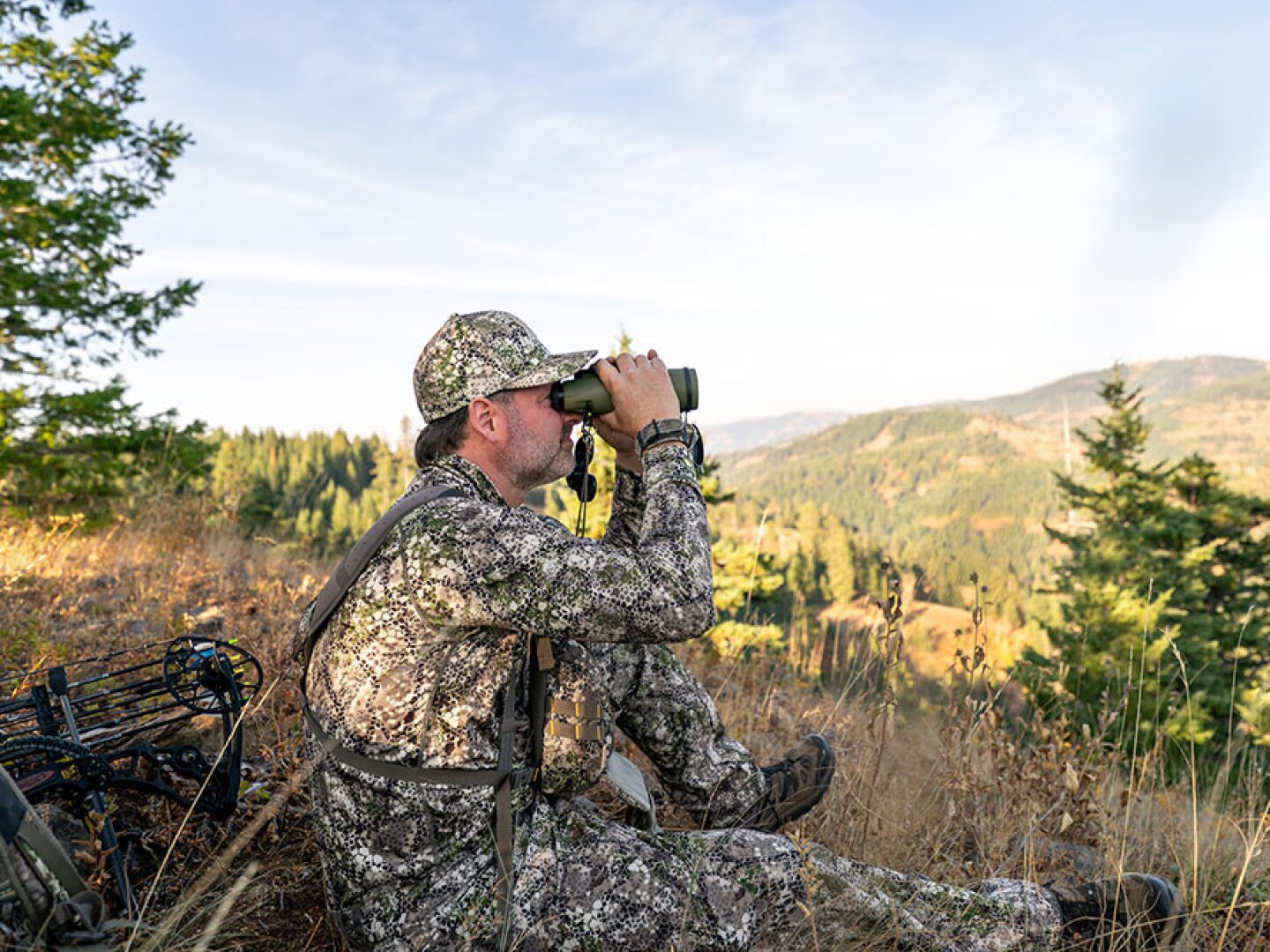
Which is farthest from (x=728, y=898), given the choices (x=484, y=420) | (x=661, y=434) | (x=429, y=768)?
(x=484, y=420)

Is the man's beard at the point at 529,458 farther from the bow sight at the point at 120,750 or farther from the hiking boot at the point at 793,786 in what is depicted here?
the hiking boot at the point at 793,786

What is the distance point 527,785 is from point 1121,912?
1832mm

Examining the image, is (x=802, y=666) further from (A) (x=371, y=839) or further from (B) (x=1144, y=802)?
(A) (x=371, y=839)

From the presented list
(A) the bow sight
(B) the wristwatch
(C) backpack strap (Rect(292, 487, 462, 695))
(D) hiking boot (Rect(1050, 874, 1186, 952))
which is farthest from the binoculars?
(D) hiking boot (Rect(1050, 874, 1186, 952))

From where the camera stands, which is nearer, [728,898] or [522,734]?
[728,898]

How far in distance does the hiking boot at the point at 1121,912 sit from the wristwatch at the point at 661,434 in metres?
1.82

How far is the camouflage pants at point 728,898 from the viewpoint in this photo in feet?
7.04

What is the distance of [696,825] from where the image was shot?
10.9 feet

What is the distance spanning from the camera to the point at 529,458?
8.34ft

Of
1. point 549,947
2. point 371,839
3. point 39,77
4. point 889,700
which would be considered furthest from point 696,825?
point 39,77

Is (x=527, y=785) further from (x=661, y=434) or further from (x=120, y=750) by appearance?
(x=120, y=750)

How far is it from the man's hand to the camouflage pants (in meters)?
1.12

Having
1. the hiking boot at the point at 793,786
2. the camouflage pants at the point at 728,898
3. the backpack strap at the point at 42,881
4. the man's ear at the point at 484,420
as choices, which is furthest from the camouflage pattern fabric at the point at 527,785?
the hiking boot at the point at 793,786

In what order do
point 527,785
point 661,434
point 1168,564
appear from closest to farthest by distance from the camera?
1. point 527,785
2. point 661,434
3. point 1168,564
